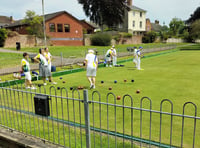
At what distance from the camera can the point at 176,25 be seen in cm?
7194

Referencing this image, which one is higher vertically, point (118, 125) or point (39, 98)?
point (39, 98)

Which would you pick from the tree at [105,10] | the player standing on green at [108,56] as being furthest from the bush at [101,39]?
the player standing on green at [108,56]

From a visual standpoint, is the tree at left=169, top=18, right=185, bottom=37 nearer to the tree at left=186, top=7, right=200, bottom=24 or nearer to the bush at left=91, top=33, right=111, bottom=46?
the tree at left=186, top=7, right=200, bottom=24

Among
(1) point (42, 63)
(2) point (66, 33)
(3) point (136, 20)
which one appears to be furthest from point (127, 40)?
(1) point (42, 63)

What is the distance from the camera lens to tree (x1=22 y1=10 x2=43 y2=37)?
35.2m

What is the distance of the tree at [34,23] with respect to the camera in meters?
35.2

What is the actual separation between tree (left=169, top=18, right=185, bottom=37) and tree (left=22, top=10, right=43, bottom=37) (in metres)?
51.9

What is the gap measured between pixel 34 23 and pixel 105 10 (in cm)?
2175

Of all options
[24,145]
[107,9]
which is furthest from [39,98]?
[107,9]

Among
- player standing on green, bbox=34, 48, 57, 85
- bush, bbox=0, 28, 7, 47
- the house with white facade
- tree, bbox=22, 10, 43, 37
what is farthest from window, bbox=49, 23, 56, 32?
player standing on green, bbox=34, 48, 57, 85

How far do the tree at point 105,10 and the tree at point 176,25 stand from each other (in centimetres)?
2798

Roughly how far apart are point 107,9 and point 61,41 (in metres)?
18.6

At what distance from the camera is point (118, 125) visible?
461cm

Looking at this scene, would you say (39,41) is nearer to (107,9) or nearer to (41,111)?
(107,9)
